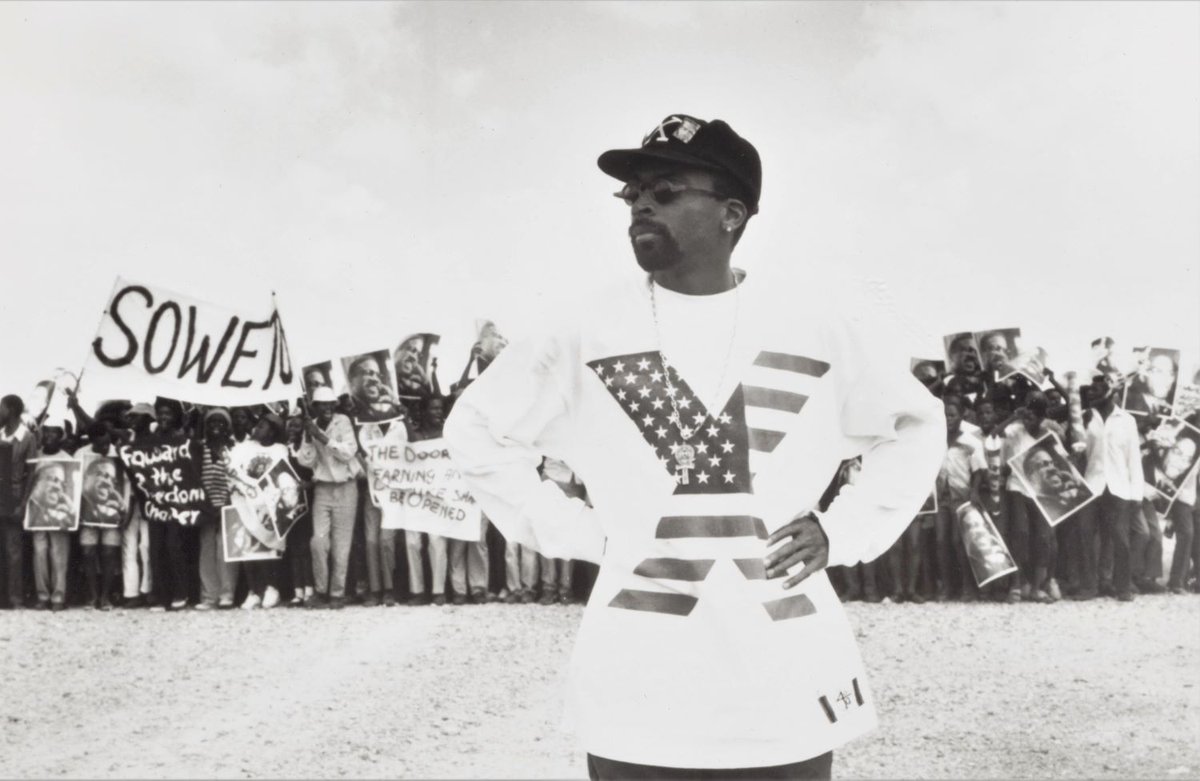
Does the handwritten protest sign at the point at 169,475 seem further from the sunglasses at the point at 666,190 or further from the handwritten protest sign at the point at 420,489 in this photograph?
the sunglasses at the point at 666,190

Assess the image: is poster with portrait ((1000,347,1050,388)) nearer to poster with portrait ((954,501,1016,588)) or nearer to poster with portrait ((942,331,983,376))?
poster with portrait ((942,331,983,376))

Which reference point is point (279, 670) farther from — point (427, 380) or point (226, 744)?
point (427, 380)

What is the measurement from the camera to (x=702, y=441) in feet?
7.89

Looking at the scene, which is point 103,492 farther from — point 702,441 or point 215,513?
point 702,441

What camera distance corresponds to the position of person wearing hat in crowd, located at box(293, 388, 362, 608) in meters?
10.2

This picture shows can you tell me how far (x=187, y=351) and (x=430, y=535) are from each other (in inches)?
141

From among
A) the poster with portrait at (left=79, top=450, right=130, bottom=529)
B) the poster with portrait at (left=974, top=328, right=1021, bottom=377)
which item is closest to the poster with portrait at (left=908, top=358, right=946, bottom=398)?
the poster with portrait at (left=974, top=328, right=1021, bottom=377)

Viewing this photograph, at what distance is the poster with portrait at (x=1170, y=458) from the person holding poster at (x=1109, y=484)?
0.15 meters

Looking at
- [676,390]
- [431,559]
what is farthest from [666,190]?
[431,559]

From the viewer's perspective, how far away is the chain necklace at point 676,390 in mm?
2398

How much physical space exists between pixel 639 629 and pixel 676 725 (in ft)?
0.65

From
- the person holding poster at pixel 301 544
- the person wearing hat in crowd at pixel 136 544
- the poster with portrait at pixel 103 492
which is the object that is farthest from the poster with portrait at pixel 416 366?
the poster with portrait at pixel 103 492

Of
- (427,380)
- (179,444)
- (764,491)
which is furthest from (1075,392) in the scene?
(764,491)

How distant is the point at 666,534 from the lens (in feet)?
7.75
